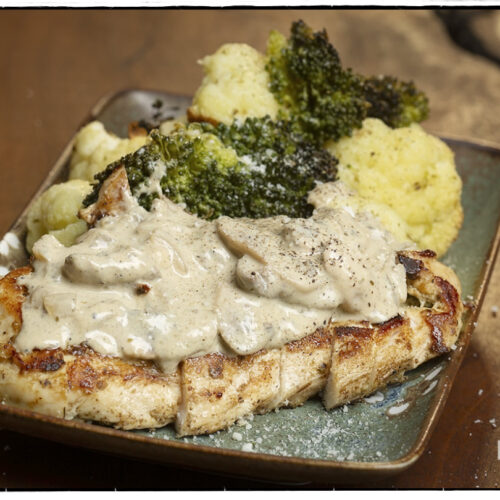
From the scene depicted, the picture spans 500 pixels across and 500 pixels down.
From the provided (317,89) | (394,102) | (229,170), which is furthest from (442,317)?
(394,102)

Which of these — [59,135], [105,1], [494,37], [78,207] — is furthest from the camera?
[494,37]

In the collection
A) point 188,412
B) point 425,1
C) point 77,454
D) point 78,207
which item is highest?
point 425,1

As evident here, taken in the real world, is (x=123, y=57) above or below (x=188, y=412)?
above

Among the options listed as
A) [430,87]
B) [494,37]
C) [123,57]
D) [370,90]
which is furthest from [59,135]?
[494,37]

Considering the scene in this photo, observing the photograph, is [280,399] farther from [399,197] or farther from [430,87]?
[430,87]

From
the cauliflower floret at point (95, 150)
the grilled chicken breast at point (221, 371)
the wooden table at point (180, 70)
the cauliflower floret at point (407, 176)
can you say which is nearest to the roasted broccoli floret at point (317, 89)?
the cauliflower floret at point (407, 176)

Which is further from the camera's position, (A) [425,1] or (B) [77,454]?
(A) [425,1]

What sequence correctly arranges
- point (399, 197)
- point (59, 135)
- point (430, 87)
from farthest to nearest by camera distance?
1. point (430, 87)
2. point (59, 135)
3. point (399, 197)
